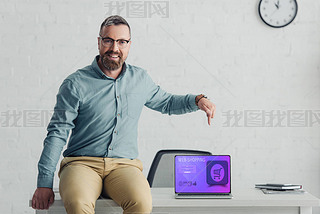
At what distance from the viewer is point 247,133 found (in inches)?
135

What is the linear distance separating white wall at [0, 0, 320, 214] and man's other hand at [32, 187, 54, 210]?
5.46 feet

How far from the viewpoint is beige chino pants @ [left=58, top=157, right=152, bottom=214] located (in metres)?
1.57

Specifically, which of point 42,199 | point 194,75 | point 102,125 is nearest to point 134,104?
point 102,125

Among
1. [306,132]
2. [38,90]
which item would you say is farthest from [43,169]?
[306,132]

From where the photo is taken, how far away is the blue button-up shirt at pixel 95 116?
5.94 feet

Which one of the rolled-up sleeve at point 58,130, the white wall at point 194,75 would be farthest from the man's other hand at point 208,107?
the white wall at point 194,75

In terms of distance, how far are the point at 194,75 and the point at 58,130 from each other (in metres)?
1.73

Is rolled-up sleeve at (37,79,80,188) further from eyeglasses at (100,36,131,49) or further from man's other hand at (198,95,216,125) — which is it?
man's other hand at (198,95,216,125)

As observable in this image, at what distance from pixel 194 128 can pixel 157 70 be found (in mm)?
495

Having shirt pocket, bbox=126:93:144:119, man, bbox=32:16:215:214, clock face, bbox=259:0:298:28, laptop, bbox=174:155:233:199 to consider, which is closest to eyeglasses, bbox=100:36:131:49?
man, bbox=32:16:215:214

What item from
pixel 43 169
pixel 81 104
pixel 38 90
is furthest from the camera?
pixel 38 90

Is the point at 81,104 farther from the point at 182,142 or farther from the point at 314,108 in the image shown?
the point at 314,108

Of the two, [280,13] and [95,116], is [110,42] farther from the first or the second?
[280,13]

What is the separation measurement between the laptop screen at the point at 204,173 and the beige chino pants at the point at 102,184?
15 cm
